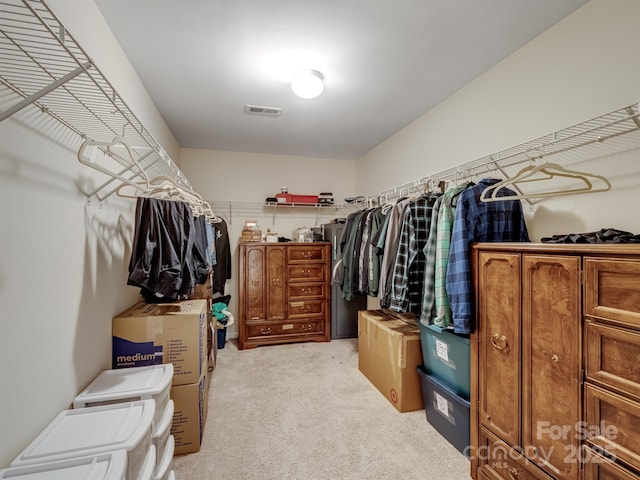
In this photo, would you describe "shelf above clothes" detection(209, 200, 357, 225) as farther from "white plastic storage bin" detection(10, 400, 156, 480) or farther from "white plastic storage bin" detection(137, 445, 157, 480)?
"white plastic storage bin" detection(137, 445, 157, 480)

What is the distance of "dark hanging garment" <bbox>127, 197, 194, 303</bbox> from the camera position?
142 cm

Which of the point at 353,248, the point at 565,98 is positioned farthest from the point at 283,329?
the point at 565,98

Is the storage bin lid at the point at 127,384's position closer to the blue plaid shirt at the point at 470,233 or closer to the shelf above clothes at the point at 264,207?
the blue plaid shirt at the point at 470,233

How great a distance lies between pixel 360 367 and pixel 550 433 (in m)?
1.74

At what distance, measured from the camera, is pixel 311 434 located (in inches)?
73.9

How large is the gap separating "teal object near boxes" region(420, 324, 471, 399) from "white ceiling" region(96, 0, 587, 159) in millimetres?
1774

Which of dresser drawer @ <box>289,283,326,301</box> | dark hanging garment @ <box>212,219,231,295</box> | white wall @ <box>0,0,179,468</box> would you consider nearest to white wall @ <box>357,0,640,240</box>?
dresser drawer @ <box>289,283,326,301</box>

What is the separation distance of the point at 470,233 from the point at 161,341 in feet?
6.02

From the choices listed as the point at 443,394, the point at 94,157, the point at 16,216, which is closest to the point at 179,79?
the point at 94,157

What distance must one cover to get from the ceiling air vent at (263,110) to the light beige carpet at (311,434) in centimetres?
248

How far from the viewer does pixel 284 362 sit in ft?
9.85

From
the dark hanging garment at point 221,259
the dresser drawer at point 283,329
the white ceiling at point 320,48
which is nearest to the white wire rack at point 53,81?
the white ceiling at point 320,48

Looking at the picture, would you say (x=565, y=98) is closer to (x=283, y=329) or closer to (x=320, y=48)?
(x=320, y=48)

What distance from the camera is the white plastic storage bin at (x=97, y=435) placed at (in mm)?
896
